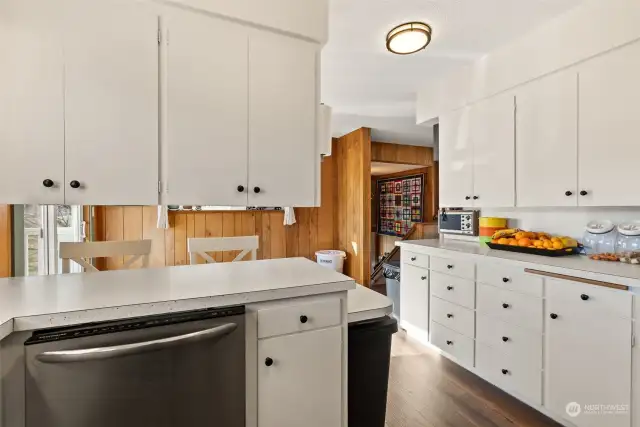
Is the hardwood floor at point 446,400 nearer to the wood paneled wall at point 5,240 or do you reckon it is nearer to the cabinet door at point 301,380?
the cabinet door at point 301,380

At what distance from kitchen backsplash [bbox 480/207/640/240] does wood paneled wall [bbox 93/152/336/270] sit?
2720mm

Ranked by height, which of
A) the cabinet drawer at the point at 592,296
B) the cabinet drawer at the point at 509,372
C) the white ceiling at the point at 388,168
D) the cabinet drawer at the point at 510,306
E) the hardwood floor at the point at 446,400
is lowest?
the hardwood floor at the point at 446,400

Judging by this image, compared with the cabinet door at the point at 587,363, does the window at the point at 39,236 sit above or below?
above

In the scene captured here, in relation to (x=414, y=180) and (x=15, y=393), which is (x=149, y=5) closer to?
(x=15, y=393)

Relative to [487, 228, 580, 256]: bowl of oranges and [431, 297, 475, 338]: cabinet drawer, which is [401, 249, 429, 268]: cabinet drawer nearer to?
[431, 297, 475, 338]: cabinet drawer

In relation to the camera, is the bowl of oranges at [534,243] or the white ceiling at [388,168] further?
the white ceiling at [388,168]

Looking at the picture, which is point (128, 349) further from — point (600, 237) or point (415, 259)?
point (600, 237)

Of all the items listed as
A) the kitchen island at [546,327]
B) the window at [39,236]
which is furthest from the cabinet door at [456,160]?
the window at [39,236]

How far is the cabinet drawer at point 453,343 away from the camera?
231 cm

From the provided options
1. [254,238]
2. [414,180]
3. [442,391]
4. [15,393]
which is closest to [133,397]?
[15,393]

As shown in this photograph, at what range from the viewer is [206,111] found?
1.42 metres

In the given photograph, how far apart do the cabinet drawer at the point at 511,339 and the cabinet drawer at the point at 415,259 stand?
0.62 metres

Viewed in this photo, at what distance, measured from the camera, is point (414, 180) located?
20.5 ft

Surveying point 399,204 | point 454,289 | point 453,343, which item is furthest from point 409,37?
point 399,204
